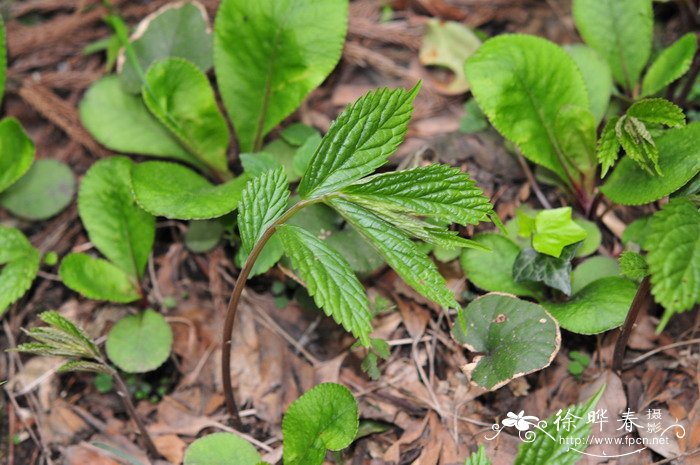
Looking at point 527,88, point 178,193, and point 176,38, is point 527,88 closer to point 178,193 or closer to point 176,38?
point 178,193

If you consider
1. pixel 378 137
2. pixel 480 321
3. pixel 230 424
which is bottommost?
pixel 230 424

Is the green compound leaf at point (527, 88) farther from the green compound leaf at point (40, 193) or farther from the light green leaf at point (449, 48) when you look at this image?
the green compound leaf at point (40, 193)

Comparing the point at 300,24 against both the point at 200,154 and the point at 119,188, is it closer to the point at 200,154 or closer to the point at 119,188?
the point at 200,154

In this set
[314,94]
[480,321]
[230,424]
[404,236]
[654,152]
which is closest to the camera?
[404,236]

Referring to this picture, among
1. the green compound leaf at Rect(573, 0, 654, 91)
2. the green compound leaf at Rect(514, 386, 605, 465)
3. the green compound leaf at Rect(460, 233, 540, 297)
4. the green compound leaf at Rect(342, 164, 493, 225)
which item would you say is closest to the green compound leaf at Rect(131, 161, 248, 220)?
the green compound leaf at Rect(342, 164, 493, 225)

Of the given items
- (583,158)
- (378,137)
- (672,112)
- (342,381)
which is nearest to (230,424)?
(342,381)

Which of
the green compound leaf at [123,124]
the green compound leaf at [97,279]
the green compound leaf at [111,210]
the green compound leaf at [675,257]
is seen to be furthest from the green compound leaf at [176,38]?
the green compound leaf at [675,257]

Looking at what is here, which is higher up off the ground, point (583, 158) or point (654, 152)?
point (654, 152)
